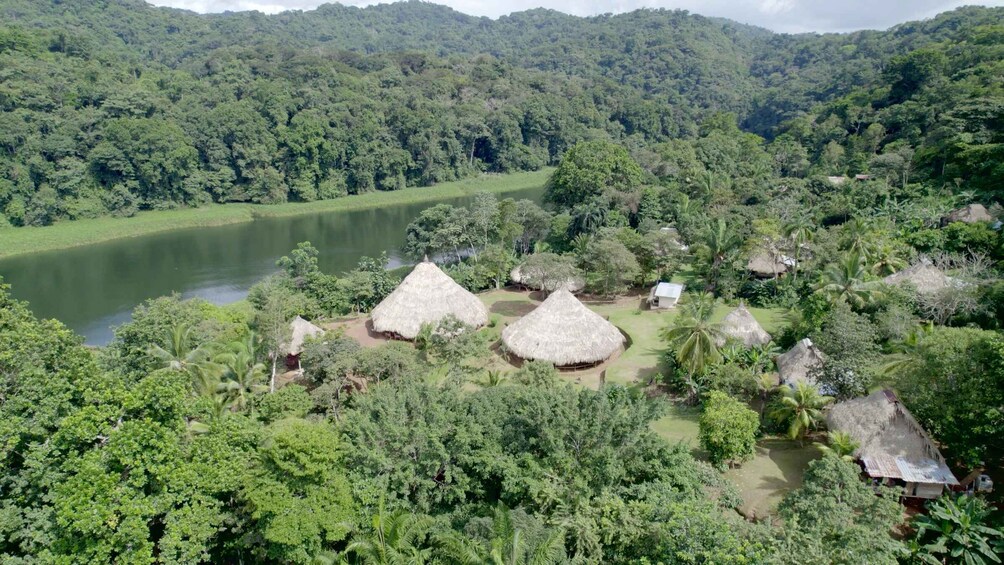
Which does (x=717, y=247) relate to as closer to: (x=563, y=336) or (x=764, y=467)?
(x=563, y=336)

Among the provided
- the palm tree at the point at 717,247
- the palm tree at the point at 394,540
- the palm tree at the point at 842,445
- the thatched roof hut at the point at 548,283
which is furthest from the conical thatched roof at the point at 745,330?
the palm tree at the point at 394,540

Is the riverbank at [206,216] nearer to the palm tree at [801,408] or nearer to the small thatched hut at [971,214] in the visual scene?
the small thatched hut at [971,214]

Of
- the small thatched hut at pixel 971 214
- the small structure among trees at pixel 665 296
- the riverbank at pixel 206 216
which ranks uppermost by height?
the small thatched hut at pixel 971 214

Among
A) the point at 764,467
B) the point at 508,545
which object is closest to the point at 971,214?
the point at 764,467

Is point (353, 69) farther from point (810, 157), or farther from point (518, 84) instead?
point (810, 157)

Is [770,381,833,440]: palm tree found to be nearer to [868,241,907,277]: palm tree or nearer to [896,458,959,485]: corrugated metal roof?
[896,458,959,485]: corrugated metal roof

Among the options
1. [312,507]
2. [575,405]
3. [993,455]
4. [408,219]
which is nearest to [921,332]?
[993,455]
